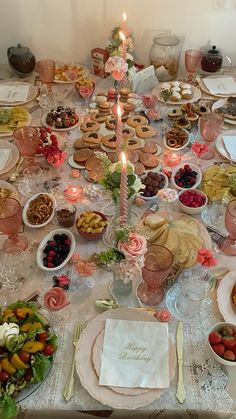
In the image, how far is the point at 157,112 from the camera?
218cm

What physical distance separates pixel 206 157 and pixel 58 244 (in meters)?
0.88

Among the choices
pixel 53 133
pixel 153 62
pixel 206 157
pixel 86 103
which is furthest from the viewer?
pixel 153 62

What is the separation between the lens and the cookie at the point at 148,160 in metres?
1.87

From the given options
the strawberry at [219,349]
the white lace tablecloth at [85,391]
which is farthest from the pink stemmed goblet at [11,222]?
the strawberry at [219,349]

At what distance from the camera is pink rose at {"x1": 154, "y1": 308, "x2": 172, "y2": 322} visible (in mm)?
1271

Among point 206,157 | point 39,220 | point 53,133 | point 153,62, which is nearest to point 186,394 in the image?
point 39,220

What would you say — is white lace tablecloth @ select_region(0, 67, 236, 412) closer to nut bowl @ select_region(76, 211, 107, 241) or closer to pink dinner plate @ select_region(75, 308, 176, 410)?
pink dinner plate @ select_region(75, 308, 176, 410)

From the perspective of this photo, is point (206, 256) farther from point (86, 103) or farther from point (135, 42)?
point (135, 42)

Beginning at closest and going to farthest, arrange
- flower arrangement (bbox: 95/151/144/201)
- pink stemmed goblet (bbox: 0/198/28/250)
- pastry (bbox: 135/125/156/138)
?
flower arrangement (bbox: 95/151/144/201)
pink stemmed goblet (bbox: 0/198/28/250)
pastry (bbox: 135/125/156/138)

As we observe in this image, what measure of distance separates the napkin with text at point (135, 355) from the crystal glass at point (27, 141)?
956 mm

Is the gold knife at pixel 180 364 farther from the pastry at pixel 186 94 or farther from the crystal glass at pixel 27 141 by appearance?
the pastry at pixel 186 94

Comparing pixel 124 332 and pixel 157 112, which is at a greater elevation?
pixel 157 112

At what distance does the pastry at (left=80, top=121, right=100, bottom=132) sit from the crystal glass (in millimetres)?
306

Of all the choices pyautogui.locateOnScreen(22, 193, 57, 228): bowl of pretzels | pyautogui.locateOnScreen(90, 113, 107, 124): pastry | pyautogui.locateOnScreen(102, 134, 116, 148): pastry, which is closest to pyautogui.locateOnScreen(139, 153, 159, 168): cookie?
pyautogui.locateOnScreen(102, 134, 116, 148): pastry
